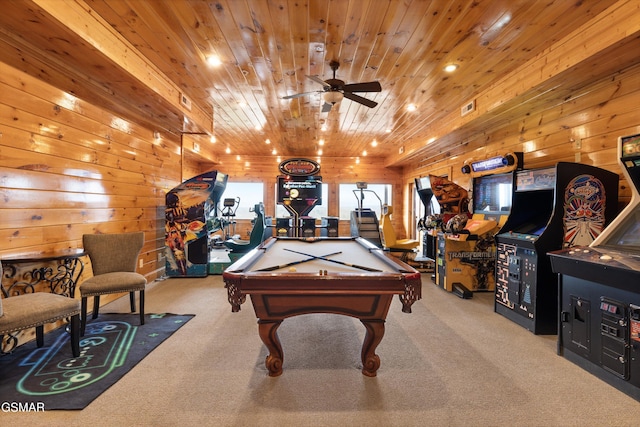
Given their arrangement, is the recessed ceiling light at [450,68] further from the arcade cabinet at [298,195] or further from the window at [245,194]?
the window at [245,194]

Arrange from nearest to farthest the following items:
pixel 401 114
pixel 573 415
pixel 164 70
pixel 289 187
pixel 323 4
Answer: pixel 573 415 < pixel 323 4 < pixel 164 70 < pixel 401 114 < pixel 289 187

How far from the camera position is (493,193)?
4.57 m

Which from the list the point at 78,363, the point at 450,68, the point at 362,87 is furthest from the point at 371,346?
the point at 450,68

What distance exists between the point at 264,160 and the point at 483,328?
776 centimetres

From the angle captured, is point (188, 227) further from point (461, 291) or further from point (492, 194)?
point (492, 194)

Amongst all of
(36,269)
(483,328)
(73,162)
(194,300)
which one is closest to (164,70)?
(73,162)

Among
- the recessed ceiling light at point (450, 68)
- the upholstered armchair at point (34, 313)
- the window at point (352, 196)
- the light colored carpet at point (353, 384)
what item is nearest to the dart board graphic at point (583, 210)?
the light colored carpet at point (353, 384)

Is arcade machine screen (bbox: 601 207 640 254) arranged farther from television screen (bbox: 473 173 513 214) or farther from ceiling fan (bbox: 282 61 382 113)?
ceiling fan (bbox: 282 61 382 113)

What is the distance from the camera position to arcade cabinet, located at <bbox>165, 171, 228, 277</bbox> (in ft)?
16.2

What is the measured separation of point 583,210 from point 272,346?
298cm

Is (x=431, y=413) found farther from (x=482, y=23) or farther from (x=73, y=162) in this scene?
(x=73, y=162)

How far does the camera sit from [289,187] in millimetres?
5969

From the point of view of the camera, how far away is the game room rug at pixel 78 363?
189 centimetres

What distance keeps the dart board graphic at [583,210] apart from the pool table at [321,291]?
5.98ft
